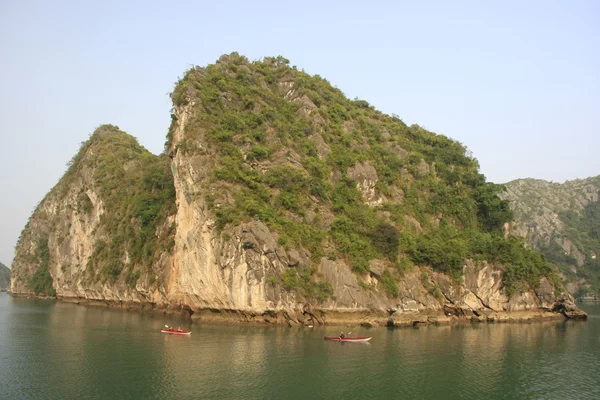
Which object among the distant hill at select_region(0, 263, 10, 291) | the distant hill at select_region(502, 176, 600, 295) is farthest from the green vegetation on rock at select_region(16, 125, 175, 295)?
the distant hill at select_region(0, 263, 10, 291)

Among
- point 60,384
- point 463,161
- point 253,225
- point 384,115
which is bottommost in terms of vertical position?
point 60,384

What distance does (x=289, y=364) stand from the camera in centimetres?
2638

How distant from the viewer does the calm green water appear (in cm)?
2212

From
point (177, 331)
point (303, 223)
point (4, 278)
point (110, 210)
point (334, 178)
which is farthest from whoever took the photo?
point (4, 278)

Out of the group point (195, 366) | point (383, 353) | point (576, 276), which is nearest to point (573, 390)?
point (383, 353)

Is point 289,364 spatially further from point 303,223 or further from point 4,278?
point 4,278

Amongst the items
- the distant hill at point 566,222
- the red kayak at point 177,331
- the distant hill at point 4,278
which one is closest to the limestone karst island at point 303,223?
the red kayak at point 177,331

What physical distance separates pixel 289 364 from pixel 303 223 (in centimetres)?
1941

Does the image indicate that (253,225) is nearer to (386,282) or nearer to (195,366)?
(386,282)

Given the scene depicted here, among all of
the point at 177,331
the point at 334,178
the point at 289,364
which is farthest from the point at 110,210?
the point at 289,364

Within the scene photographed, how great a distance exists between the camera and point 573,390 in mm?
23453

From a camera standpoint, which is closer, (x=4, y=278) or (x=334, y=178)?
(x=334, y=178)

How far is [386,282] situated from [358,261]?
10.3 ft

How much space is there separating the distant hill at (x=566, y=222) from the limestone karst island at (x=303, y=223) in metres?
35.7
